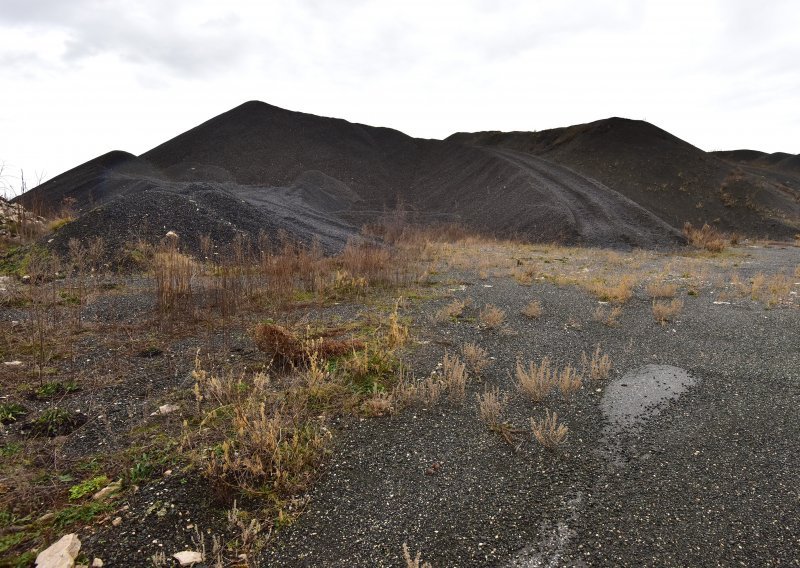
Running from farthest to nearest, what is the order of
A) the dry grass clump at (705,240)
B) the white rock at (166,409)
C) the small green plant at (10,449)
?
the dry grass clump at (705,240) → the white rock at (166,409) → the small green plant at (10,449)

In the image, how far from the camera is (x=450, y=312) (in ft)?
24.7

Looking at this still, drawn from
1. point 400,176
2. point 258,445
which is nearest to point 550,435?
point 258,445

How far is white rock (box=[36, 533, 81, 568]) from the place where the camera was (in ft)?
7.86

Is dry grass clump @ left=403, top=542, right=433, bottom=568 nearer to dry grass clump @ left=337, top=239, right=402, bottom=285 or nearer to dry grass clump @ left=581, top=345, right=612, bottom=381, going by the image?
dry grass clump @ left=581, top=345, right=612, bottom=381

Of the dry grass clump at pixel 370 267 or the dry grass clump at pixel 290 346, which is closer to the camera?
the dry grass clump at pixel 290 346

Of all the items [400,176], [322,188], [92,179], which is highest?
[400,176]

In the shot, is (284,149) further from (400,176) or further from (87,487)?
(87,487)

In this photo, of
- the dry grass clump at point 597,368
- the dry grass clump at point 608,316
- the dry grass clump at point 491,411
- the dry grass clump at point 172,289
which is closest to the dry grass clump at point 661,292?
the dry grass clump at point 608,316

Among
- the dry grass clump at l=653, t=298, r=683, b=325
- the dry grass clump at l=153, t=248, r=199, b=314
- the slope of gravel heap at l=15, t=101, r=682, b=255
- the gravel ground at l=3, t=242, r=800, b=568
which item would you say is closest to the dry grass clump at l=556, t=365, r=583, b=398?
the gravel ground at l=3, t=242, r=800, b=568

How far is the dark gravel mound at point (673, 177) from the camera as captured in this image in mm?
27169

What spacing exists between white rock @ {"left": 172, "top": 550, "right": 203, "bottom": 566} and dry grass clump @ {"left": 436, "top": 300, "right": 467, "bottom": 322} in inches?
200

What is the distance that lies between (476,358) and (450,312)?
6.86ft

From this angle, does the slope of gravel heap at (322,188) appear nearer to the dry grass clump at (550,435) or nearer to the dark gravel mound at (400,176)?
the dark gravel mound at (400,176)

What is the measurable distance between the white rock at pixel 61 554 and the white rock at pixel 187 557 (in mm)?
531
